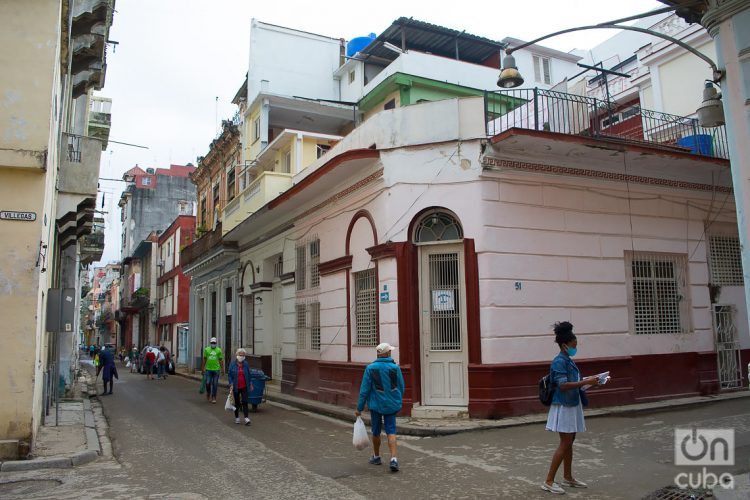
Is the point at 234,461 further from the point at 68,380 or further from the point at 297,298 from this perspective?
the point at 68,380

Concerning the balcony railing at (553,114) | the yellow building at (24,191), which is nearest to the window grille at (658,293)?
the balcony railing at (553,114)

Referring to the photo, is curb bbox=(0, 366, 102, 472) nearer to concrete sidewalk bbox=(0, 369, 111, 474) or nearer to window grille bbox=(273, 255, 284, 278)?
concrete sidewalk bbox=(0, 369, 111, 474)

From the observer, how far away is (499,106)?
11625 millimetres

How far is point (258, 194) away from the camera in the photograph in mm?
18578

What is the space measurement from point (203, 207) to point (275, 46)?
1042 centimetres

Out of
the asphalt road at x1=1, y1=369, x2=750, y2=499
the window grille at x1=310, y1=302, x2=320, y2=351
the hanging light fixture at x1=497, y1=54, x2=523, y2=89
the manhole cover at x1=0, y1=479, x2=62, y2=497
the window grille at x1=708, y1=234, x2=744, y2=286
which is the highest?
the hanging light fixture at x1=497, y1=54, x2=523, y2=89

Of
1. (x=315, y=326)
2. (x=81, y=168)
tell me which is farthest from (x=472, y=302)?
(x=81, y=168)

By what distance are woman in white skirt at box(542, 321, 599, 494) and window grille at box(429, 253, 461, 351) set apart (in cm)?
500

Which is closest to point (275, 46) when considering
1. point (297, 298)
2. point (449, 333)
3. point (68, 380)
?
point (297, 298)

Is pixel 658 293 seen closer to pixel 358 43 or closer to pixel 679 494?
pixel 679 494

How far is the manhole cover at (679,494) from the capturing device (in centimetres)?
563

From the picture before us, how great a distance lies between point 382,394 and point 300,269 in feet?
29.8

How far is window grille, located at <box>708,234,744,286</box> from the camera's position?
1352 cm

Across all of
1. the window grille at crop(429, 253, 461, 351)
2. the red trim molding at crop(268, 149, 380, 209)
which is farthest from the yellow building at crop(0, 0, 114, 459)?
the window grille at crop(429, 253, 461, 351)
